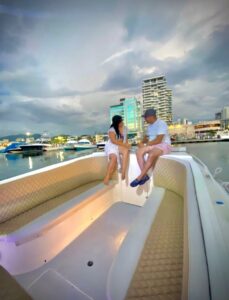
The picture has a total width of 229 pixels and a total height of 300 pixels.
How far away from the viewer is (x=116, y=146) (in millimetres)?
2170

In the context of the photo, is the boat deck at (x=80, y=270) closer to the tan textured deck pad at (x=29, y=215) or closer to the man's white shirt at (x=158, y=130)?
Answer: the tan textured deck pad at (x=29, y=215)

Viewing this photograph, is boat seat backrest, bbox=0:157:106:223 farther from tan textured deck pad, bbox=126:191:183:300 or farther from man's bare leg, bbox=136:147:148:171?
tan textured deck pad, bbox=126:191:183:300

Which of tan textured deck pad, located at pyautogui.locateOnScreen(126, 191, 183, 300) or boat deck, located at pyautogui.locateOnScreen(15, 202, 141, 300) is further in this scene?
boat deck, located at pyautogui.locateOnScreen(15, 202, 141, 300)

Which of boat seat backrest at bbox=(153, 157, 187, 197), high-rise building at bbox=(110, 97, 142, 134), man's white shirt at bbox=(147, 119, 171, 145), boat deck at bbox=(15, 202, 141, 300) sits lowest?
boat deck at bbox=(15, 202, 141, 300)

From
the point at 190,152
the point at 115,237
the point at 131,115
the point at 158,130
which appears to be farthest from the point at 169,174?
the point at 131,115

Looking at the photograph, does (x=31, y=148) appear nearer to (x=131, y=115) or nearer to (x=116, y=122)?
(x=131, y=115)

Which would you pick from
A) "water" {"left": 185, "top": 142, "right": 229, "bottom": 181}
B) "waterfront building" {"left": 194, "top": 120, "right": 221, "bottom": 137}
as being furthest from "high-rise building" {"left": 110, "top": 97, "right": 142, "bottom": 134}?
"waterfront building" {"left": 194, "top": 120, "right": 221, "bottom": 137}

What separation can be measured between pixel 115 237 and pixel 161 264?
3.12 feet

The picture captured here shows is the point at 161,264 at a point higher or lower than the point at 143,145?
lower

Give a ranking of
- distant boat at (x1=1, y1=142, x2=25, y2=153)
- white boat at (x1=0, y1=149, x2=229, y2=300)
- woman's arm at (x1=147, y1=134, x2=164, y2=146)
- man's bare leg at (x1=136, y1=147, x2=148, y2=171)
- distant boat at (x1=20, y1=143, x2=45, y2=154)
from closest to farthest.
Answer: white boat at (x1=0, y1=149, x2=229, y2=300) < woman's arm at (x1=147, y1=134, x2=164, y2=146) < man's bare leg at (x1=136, y1=147, x2=148, y2=171) < distant boat at (x1=1, y1=142, x2=25, y2=153) < distant boat at (x1=20, y1=143, x2=45, y2=154)

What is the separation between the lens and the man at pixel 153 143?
1775 mm

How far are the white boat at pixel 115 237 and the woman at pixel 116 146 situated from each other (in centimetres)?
19

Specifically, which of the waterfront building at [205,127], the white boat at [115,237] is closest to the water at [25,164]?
the white boat at [115,237]

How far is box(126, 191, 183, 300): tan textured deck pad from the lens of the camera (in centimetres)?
54
